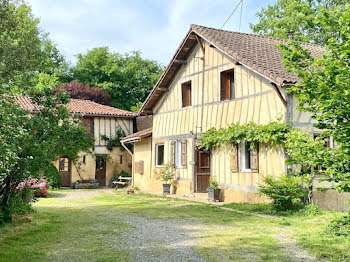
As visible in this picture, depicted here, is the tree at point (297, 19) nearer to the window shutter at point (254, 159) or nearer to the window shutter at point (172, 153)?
the window shutter at point (172, 153)

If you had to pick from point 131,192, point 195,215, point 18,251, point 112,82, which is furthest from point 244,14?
point 112,82

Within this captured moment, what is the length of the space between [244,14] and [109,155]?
1750cm

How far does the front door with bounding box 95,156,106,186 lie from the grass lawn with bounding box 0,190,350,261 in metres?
14.0

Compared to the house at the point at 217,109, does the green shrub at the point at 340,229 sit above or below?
below

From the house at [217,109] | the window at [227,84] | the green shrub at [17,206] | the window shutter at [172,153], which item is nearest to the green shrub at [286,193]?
the house at [217,109]

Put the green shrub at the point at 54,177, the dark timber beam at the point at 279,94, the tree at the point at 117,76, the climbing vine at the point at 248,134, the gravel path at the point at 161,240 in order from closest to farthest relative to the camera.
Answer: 1. the gravel path at the point at 161,240
2. the climbing vine at the point at 248,134
3. the dark timber beam at the point at 279,94
4. the green shrub at the point at 54,177
5. the tree at the point at 117,76

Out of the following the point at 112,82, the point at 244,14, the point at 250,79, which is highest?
the point at 112,82

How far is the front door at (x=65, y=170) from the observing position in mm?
23422

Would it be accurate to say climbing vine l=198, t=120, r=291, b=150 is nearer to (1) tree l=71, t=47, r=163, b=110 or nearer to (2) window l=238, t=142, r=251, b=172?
(2) window l=238, t=142, r=251, b=172

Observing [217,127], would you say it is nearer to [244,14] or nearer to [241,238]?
[244,14]

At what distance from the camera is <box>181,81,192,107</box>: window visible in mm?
16391

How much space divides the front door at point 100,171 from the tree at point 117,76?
1381cm

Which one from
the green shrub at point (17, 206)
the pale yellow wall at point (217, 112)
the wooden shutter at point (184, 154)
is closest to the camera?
the green shrub at point (17, 206)

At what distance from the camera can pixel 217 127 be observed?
14039 mm
